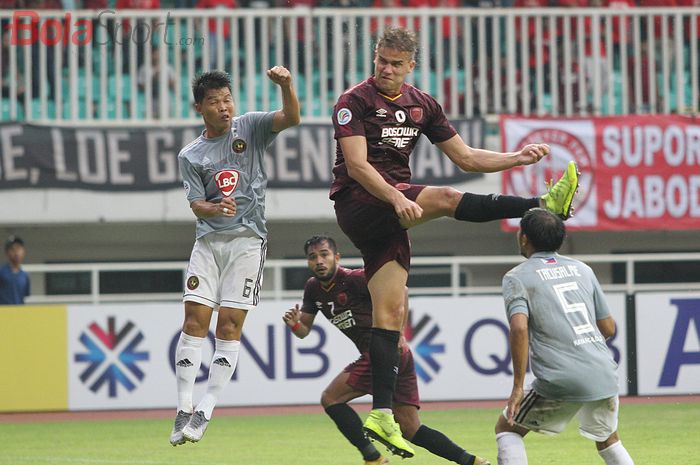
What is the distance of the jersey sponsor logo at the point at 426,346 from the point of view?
16297 millimetres

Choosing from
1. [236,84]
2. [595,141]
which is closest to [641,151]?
[595,141]

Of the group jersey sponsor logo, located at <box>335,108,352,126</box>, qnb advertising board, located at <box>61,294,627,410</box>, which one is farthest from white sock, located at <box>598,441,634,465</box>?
qnb advertising board, located at <box>61,294,627,410</box>

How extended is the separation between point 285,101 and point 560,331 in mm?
2562

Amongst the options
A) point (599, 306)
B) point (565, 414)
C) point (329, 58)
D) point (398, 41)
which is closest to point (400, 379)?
point (565, 414)

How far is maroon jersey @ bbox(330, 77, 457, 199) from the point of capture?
795cm

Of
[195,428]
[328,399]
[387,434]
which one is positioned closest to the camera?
[387,434]

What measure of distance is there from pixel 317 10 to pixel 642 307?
573 centimetres

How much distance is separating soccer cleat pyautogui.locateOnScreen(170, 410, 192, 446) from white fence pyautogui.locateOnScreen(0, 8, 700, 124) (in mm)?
9272

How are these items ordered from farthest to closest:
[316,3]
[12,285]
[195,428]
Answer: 1. [316,3]
2. [12,285]
3. [195,428]

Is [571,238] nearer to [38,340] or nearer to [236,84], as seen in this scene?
[236,84]

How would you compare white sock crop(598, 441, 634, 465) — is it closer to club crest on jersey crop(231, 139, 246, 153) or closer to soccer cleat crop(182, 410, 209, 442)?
soccer cleat crop(182, 410, 209, 442)

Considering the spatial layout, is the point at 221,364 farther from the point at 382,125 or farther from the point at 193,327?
the point at 382,125

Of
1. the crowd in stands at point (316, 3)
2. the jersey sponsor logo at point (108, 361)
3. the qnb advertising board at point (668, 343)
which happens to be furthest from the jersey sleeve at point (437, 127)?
the crowd in stands at point (316, 3)

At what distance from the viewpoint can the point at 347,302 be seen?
402 inches
